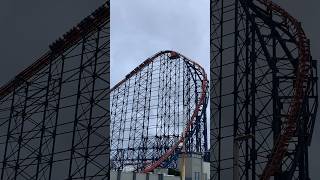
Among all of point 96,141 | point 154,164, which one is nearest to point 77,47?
point 96,141

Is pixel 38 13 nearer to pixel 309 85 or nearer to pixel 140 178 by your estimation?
pixel 309 85

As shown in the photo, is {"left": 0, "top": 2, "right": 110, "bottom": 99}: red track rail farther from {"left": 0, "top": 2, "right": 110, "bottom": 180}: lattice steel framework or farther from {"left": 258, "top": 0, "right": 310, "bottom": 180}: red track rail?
{"left": 258, "top": 0, "right": 310, "bottom": 180}: red track rail

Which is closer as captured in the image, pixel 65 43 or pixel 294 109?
pixel 294 109

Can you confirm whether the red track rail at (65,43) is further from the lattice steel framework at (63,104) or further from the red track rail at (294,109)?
the red track rail at (294,109)

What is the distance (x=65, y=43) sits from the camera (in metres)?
21.0

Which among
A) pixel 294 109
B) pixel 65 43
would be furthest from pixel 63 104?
pixel 294 109

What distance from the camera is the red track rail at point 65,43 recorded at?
2027cm

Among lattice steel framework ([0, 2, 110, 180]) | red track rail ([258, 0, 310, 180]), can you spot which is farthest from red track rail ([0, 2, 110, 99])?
red track rail ([258, 0, 310, 180])

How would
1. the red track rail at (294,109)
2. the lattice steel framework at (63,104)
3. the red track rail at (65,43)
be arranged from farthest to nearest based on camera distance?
the red track rail at (65,43)
the lattice steel framework at (63,104)
the red track rail at (294,109)

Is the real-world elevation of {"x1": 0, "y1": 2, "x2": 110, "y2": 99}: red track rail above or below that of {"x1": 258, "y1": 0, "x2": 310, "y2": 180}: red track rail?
above

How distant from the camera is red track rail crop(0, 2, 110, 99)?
20266mm

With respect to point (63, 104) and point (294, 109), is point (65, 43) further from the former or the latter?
point (294, 109)

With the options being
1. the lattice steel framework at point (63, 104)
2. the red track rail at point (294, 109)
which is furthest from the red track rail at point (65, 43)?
the red track rail at point (294, 109)

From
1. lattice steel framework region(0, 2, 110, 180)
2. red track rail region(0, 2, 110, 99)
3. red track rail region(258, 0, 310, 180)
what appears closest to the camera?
red track rail region(258, 0, 310, 180)
